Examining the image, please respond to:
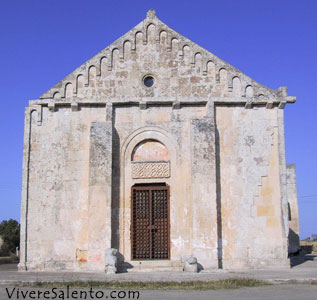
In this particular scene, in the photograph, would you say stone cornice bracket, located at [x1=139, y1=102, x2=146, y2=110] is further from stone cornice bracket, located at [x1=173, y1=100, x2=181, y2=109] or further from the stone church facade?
stone cornice bracket, located at [x1=173, y1=100, x2=181, y2=109]

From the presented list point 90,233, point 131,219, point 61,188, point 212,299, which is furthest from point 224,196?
point 212,299

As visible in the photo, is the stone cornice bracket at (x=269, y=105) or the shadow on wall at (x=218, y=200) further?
the stone cornice bracket at (x=269, y=105)

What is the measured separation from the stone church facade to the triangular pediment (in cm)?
4

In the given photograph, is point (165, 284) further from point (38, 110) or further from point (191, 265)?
point (38, 110)

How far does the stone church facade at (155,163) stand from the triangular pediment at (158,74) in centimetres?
4

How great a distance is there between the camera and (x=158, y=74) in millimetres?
19172

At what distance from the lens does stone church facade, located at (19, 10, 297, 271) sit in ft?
58.2

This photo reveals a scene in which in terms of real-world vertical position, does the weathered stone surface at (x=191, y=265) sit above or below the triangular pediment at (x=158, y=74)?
below

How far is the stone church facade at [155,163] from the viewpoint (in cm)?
1773

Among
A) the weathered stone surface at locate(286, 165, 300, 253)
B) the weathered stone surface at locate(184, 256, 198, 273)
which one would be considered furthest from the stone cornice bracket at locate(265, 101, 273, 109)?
the weathered stone surface at locate(286, 165, 300, 253)

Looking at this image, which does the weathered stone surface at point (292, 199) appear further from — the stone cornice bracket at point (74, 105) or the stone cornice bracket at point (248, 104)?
the stone cornice bracket at point (74, 105)

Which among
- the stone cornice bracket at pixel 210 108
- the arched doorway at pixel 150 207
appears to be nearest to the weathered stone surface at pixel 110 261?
the arched doorway at pixel 150 207

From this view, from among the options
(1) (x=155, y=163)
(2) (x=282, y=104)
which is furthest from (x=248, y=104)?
(1) (x=155, y=163)

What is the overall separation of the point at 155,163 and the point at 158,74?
3856mm
